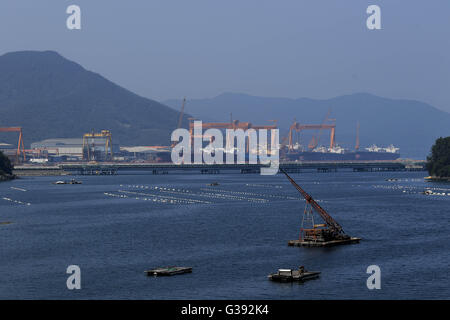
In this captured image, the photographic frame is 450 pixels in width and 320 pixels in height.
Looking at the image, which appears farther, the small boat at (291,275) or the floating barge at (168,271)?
the floating barge at (168,271)

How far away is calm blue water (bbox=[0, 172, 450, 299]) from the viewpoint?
46.7m

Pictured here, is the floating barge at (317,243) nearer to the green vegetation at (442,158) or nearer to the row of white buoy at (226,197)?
the row of white buoy at (226,197)

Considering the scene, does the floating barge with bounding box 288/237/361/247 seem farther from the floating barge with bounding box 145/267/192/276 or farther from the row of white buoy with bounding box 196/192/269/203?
the row of white buoy with bounding box 196/192/269/203

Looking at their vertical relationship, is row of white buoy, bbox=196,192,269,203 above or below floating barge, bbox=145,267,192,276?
above

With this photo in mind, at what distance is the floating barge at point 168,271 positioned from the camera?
50.7 m

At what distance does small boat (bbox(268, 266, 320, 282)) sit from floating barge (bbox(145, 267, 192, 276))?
6.08m

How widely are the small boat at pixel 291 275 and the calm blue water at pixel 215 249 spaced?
709mm

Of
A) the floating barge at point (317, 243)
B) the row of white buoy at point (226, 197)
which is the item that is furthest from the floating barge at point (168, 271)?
the row of white buoy at point (226, 197)

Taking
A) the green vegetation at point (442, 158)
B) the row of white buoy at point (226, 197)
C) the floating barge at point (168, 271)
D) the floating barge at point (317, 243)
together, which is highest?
the green vegetation at point (442, 158)

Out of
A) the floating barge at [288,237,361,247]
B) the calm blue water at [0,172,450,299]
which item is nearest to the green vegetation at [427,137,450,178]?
the calm blue water at [0,172,450,299]

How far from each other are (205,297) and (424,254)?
71.7 ft

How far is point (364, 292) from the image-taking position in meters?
45.7

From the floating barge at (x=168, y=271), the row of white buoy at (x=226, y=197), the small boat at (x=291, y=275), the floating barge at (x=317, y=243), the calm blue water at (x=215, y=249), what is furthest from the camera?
the row of white buoy at (x=226, y=197)
